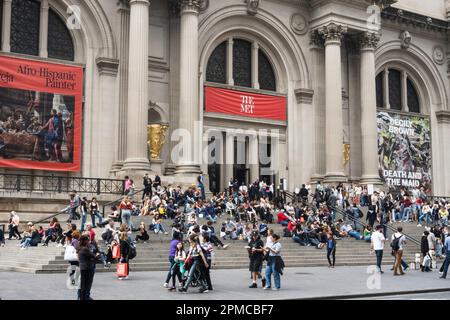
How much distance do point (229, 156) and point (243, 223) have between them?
31.0 ft

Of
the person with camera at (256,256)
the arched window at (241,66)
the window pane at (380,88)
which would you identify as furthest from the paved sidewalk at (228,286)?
the window pane at (380,88)

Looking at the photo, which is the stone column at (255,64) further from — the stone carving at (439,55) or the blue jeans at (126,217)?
the blue jeans at (126,217)

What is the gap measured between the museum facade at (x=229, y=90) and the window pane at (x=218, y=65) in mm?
85

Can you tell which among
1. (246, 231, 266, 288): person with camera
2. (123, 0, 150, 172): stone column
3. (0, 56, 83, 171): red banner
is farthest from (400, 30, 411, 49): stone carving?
(246, 231, 266, 288): person with camera

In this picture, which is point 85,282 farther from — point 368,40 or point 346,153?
point 368,40

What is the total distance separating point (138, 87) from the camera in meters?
31.0

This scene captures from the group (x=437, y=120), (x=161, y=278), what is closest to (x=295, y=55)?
(x=437, y=120)

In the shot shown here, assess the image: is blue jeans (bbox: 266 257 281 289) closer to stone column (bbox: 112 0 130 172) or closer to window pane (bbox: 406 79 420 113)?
stone column (bbox: 112 0 130 172)

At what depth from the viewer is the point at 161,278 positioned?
18641mm

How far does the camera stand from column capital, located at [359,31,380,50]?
3978cm

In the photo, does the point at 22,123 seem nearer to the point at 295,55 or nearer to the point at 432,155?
the point at 295,55

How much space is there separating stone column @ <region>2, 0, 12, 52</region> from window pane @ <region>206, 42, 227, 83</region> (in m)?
11.3

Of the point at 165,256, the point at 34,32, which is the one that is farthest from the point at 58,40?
the point at 165,256

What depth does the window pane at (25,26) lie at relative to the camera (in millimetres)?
30922
